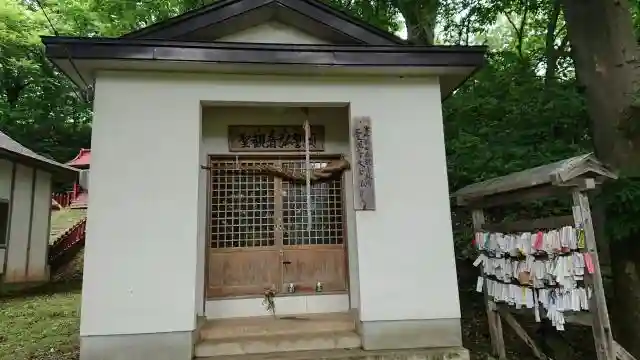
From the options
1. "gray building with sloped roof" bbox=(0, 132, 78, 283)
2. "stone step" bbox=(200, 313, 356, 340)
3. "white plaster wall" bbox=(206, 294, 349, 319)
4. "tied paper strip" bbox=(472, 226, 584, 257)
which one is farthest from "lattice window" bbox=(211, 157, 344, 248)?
"gray building with sloped roof" bbox=(0, 132, 78, 283)

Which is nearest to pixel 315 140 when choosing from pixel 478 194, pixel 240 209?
pixel 240 209

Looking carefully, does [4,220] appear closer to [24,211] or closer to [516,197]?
[24,211]

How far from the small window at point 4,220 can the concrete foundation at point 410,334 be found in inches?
415

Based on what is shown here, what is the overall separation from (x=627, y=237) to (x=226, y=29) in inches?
213

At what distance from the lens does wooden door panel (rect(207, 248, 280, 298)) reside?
19.5ft

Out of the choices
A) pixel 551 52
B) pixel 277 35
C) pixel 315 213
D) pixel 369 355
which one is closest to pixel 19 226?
pixel 315 213

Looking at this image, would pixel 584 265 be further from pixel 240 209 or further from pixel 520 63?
pixel 520 63

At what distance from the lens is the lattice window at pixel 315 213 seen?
20.5ft

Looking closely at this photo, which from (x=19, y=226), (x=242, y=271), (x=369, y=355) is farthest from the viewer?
(x=19, y=226)

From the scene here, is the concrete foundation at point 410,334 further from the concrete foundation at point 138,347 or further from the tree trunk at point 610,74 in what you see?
the tree trunk at point 610,74

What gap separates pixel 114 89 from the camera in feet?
16.5

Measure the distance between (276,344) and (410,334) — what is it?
5.13 feet

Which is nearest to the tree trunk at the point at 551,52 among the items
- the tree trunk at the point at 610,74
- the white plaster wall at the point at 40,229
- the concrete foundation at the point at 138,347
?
the tree trunk at the point at 610,74

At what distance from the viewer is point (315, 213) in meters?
6.27
